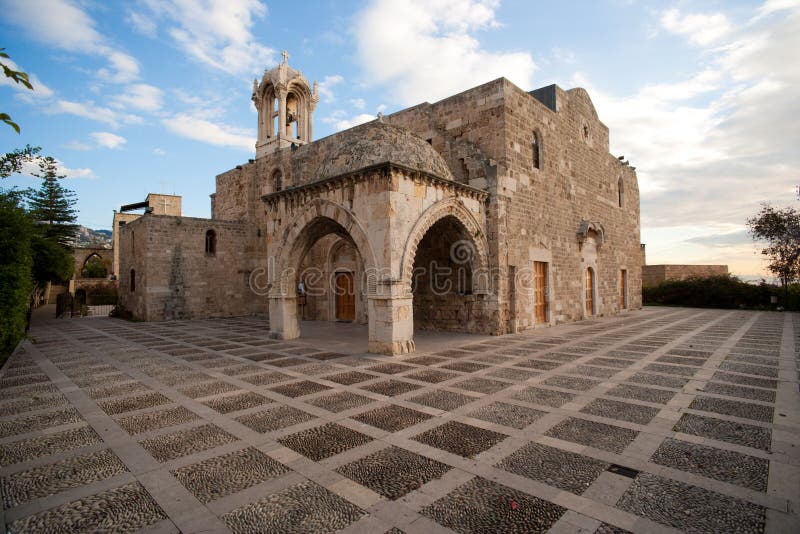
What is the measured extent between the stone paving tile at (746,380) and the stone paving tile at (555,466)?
4.25m

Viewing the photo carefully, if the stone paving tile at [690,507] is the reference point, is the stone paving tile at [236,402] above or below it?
below

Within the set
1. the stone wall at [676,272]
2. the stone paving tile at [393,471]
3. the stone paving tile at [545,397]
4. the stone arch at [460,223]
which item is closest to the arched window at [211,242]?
the stone arch at [460,223]

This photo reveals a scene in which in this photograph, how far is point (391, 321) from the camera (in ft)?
27.6

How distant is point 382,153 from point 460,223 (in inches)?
106

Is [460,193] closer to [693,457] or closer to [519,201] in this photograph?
[519,201]

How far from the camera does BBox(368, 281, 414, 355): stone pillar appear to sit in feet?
27.5

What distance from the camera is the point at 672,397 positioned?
17.2 feet

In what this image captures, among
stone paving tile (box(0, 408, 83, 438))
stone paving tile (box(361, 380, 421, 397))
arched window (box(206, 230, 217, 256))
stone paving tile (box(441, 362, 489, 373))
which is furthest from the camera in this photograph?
arched window (box(206, 230, 217, 256))

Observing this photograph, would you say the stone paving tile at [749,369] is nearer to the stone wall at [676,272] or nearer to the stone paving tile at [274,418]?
the stone paving tile at [274,418]

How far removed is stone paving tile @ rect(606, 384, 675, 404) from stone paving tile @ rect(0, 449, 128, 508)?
18.6 feet

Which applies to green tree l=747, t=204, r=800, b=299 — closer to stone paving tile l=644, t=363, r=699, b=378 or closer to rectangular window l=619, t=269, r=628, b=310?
rectangular window l=619, t=269, r=628, b=310

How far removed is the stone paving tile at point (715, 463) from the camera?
3062 mm

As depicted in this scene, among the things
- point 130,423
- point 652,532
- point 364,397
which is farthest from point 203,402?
point 652,532

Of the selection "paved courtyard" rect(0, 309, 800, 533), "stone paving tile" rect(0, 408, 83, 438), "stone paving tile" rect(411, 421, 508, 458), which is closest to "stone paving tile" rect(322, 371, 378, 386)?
"paved courtyard" rect(0, 309, 800, 533)
